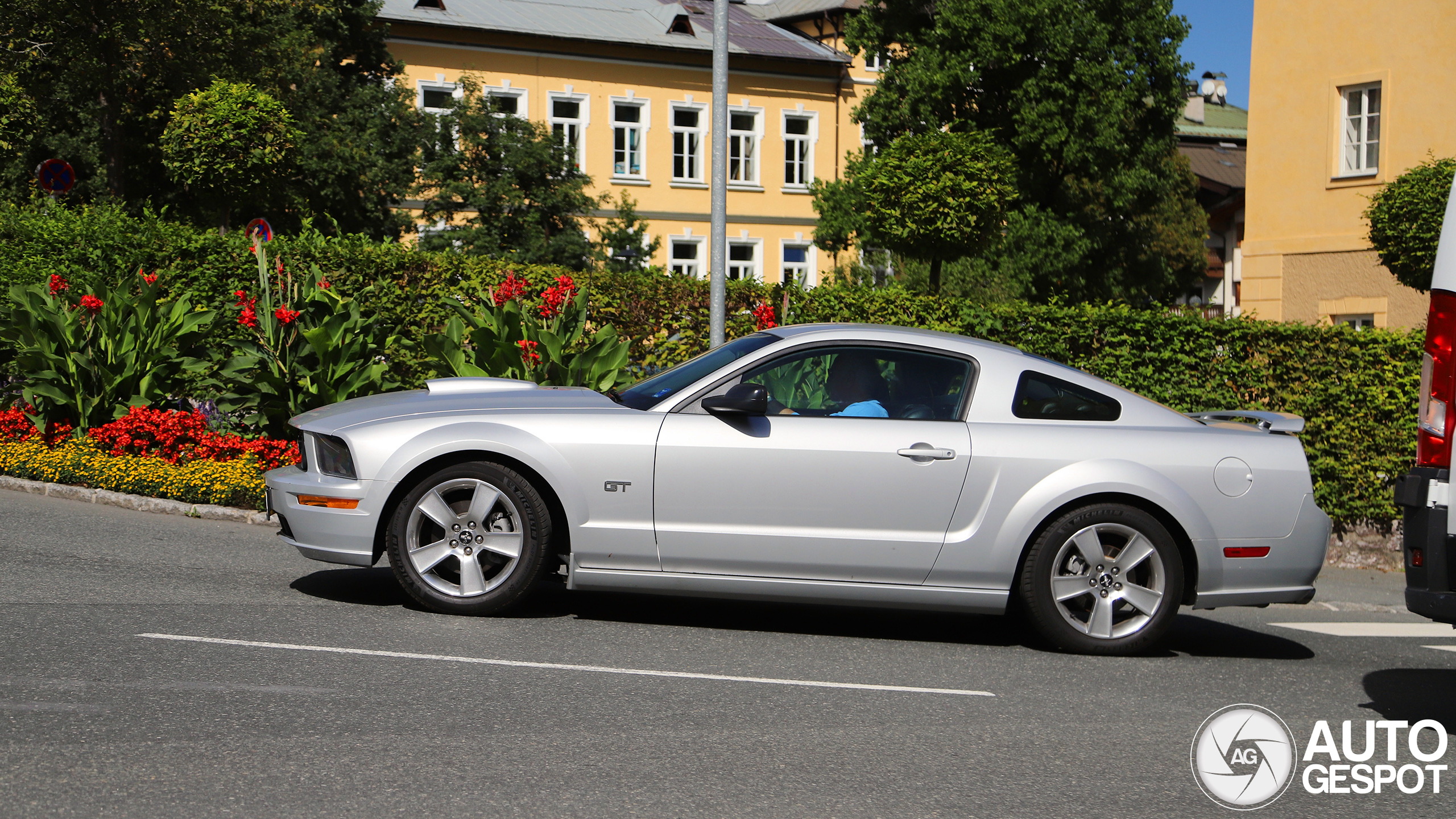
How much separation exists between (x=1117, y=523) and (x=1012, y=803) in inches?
105

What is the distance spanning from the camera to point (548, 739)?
4.84m

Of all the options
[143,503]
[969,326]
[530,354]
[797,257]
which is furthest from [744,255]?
[143,503]

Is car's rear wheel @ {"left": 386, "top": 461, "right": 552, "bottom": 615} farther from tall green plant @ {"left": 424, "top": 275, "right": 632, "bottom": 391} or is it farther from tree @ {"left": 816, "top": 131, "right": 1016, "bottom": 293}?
tree @ {"left": 816, "top": 131, "right": 1016, "bottom": 293}

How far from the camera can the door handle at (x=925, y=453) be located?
22.0 feet

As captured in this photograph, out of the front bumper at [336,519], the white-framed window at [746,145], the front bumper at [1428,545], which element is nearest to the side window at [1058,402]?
the front bumper at [1428,545]

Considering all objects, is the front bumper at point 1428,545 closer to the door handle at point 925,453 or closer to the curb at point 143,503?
the door handle at point 925,453

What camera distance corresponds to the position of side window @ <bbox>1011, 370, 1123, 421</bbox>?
6.96 m

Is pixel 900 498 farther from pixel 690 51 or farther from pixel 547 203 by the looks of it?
pixel 690 51

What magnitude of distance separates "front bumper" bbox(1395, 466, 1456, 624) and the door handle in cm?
195

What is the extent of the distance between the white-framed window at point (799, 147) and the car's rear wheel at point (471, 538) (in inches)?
1583

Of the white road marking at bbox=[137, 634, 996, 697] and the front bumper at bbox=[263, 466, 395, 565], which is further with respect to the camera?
the front bumper at bbox=[263, 466, 395, 565]

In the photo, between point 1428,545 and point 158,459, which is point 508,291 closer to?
point 158,459

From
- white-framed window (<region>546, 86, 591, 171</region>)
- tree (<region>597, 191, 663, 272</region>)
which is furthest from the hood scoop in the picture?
white-framed window (<region>546, 86, 591, 171</region>)

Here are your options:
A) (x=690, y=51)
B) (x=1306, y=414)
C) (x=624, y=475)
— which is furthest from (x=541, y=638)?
(x=690, y=51)
